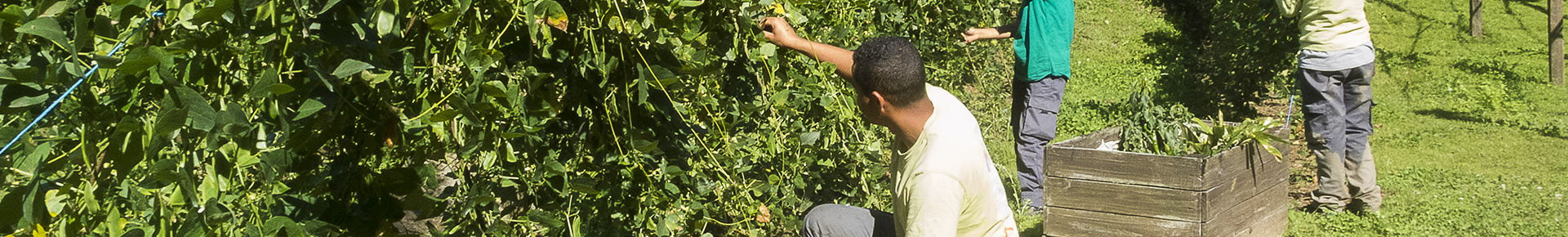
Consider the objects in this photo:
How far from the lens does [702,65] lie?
6.14 ft

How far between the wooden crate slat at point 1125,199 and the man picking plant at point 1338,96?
1.14 metres

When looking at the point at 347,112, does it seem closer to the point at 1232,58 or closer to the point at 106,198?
the point at 106,198

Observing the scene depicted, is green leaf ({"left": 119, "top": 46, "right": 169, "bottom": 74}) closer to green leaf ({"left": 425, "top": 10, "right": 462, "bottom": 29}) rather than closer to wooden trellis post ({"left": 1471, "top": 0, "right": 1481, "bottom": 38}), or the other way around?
green leaf ({"left": 425, "top": 10, "right": 462, "bottom": 29})

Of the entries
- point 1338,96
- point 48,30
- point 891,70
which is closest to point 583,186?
point 891,70

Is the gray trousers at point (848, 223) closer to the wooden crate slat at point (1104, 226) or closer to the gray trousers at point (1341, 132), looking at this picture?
the wooden crate slat at point (1104, 226)

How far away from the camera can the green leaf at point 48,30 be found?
1056mm

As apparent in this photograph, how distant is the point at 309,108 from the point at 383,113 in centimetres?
25

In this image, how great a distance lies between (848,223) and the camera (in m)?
2.66

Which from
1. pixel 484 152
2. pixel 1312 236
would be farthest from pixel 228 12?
pixel 1312 236

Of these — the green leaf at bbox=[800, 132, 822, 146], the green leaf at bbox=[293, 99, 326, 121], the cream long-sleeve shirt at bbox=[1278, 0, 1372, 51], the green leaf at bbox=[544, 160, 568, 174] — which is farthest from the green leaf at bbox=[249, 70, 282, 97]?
the cream long-sleeve shirt at bbox=[1278, 0, 1372, 51]

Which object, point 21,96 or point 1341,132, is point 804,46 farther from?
point 1341,132

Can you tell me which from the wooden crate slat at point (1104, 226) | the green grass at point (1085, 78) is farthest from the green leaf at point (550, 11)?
the green grass at point (1085, 78)

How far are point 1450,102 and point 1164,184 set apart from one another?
5.21 meters

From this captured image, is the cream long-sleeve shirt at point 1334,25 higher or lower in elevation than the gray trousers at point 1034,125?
higher
